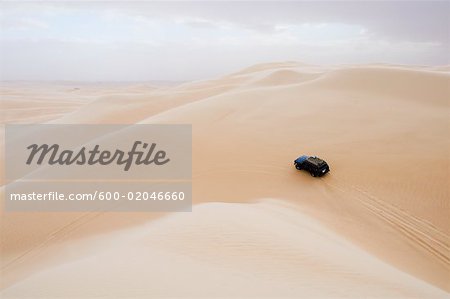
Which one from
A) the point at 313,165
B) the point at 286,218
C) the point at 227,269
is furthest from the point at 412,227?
the point at 227,269

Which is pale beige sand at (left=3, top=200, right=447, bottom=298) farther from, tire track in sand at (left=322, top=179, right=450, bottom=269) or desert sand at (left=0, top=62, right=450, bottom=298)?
tire track in sand at (left=322, top=179, right=450, bottom=269)

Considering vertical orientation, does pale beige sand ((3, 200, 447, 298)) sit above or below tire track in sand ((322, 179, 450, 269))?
above

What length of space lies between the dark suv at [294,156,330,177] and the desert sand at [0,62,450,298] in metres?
0.28

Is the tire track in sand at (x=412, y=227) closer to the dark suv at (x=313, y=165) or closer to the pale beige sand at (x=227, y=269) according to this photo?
the dark suv at (x=313, y=165)

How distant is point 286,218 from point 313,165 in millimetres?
3273

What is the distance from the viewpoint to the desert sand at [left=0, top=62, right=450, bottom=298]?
14.8 feet

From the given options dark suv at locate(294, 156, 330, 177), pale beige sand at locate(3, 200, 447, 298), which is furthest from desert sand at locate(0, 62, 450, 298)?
dark suv at locate(294, 156, 330, 177)

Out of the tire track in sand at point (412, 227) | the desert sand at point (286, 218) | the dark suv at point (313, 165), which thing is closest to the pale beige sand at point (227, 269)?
the desert sand at point (286, 218)

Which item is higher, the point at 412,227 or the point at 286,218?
the point at 286,218

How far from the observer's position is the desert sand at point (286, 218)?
4.52 m

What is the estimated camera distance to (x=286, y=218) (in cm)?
708

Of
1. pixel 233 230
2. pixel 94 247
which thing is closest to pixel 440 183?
pixel 233 230

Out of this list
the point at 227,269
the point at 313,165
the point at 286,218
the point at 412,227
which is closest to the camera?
the point at 227,269

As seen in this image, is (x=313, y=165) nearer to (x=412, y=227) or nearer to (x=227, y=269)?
(x=412, y=227)
